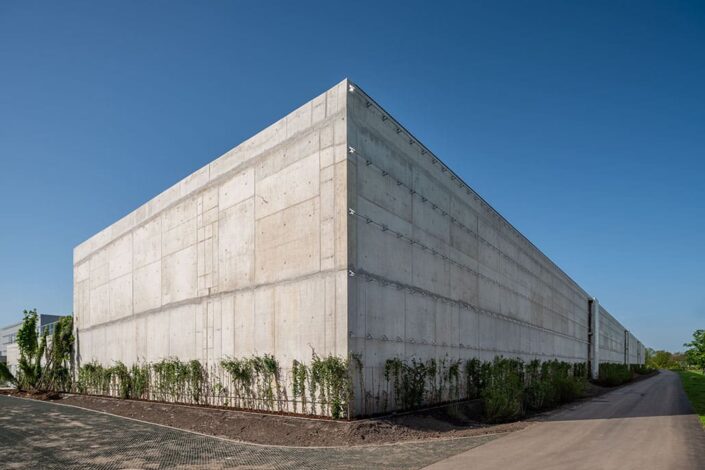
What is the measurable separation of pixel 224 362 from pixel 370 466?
9.43 metres

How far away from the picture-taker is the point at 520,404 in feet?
58.2

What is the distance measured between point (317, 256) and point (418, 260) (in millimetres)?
4585

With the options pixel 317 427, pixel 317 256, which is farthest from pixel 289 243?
pixel 317 427

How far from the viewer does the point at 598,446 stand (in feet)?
38.0

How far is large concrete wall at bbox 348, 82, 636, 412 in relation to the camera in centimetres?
1501

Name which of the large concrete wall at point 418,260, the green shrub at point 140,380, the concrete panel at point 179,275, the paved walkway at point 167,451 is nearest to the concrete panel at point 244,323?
the concrete panel at point 179,275

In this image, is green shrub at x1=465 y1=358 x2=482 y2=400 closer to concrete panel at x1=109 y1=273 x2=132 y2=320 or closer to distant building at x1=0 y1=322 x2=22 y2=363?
concrete panel at x1=109 y1=273 x2=132 y2=320

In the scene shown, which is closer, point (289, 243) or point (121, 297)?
point (289, 243)

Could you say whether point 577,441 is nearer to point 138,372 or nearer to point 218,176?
point 218,176

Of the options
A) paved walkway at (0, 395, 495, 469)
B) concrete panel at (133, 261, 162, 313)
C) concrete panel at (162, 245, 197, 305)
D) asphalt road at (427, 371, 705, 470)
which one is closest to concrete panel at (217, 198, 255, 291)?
concrete panel at (162, 245, 197, 305)

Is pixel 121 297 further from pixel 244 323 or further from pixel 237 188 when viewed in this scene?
pixel 244 323

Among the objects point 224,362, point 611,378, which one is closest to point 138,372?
point 224,362

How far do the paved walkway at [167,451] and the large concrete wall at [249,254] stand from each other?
3354 mm

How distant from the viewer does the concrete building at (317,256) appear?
14.8 metres
